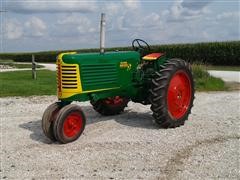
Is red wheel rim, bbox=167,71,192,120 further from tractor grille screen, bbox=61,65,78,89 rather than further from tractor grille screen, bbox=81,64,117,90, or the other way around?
tractor grille screen, bbox=61,65,78,89

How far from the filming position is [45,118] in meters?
7.25

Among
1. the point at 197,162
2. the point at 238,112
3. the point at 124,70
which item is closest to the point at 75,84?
the point at 124,70

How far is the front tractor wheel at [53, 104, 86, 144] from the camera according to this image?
6.99m

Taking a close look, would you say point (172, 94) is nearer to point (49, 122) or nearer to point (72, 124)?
point (72, 124)

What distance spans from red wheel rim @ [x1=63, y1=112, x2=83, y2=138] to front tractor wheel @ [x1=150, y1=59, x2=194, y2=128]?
1.45 m

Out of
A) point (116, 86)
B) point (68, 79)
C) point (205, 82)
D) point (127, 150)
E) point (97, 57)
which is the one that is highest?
point (97, 57)

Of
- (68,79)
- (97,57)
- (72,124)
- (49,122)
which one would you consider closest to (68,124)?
(72,124)

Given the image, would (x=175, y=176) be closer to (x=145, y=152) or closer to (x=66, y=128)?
(x=145, y=152)

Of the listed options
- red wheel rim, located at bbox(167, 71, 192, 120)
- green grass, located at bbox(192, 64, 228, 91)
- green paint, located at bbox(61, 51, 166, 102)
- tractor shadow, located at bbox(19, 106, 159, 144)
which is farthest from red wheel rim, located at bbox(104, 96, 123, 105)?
green grass, located at bbox(192, 64, 228, 91)

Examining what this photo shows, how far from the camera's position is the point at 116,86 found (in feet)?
26.6

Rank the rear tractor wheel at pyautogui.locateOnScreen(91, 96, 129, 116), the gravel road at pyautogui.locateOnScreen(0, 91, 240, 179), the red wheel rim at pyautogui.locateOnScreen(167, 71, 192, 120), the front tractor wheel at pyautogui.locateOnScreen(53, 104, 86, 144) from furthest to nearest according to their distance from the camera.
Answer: the rear tractor wheel at pyautogui.locateOnScreen(91, 96, 129, 116) < the red wheel rim at pyautogui.locateOnScreen(167, 71, 192, 120) < the front tractor wheel at pyautogui.locateOnScreen(53, 104, 86, 144) < the gravel road at pyautogui.locateOnScreen(0, 91, 240, 179)

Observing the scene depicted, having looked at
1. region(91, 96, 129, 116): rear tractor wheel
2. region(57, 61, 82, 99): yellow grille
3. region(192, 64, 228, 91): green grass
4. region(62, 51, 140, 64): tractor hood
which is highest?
region(62, 51, 140, 64): tractor hood

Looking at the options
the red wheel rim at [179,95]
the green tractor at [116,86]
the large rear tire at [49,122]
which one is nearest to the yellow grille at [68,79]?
the green tractor at [116,86]

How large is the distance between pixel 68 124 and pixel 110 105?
2.32m
